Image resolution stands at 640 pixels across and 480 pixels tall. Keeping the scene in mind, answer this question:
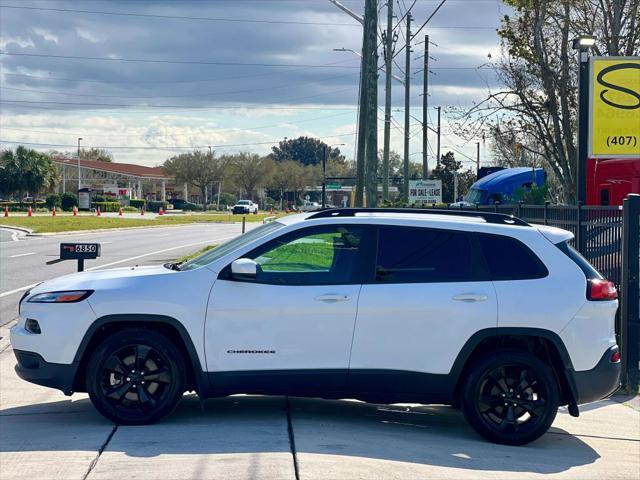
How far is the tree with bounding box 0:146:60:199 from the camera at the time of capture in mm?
89625

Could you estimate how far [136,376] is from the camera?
7.23 metres

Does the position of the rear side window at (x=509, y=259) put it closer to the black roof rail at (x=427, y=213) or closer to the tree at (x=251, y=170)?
the black roof rail at (x=427, y=213)

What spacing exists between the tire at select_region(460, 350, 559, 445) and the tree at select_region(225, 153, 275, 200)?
110 metres

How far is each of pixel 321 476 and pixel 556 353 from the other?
2.54 meters

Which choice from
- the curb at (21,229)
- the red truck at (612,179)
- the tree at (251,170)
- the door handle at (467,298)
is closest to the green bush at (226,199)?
the tree at (251,170)

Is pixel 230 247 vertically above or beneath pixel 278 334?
above

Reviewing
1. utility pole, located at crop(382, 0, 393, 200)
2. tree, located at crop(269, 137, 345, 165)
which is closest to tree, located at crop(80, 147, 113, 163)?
tree, located at crop(269, 137, 345, 165)

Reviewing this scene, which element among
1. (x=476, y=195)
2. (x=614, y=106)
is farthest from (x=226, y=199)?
(x=614, y=106)

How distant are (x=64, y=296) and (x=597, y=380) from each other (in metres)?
4.32

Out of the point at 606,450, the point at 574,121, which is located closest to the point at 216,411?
the point at 606,450

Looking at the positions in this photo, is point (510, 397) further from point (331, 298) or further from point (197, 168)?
point (197, 168)

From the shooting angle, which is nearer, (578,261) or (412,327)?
(412,327)

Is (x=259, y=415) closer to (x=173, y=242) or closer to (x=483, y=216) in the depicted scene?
(x=483, y=216)

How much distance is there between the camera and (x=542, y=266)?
7410 millimetres
